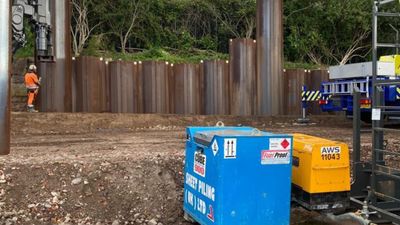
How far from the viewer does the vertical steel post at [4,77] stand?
8.62 meters

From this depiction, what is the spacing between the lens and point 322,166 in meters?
5.67

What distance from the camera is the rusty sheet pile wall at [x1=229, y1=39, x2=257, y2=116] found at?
58.0 feet

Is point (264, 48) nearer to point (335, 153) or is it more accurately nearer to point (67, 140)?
point (67, 140)

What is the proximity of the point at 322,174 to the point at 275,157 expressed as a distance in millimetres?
794

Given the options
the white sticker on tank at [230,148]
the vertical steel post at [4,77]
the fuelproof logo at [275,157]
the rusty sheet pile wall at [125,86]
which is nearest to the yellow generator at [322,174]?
the fuelproof logo at [275,157]

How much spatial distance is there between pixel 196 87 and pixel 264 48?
2.74m

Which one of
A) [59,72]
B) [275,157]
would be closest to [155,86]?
[59,72]

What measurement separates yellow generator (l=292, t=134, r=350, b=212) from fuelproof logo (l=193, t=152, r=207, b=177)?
3.83 ft

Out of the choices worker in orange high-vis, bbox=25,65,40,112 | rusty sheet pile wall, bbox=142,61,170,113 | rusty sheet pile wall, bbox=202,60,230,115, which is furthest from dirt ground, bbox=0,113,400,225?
rusty sheet pile wall, bbox=202,60,230,115

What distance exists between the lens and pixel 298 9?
3008 centimetres

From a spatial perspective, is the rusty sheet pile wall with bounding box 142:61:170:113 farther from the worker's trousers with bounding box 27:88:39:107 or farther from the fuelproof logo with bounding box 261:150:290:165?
the fuelproof logo with bounding box 261:150:290:165

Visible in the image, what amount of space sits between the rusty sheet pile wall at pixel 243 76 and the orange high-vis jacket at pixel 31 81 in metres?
6.54

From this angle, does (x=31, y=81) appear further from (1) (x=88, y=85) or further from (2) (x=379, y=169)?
(2) (x=379, y=169)

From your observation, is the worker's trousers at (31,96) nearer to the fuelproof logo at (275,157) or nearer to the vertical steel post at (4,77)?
the vertical steel post at (4,77)
